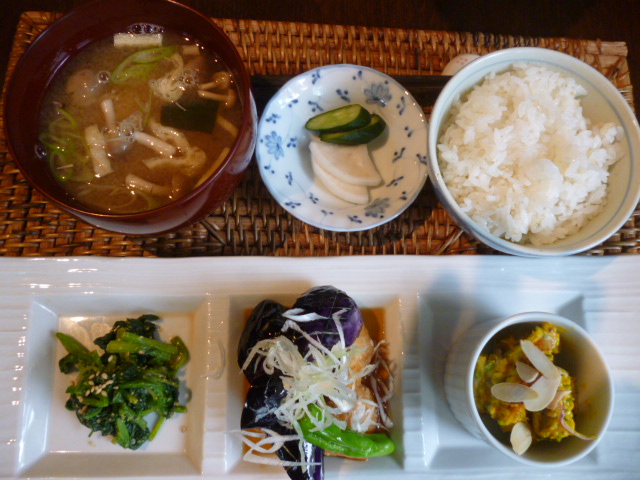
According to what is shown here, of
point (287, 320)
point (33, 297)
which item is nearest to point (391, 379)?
point (287, 320)

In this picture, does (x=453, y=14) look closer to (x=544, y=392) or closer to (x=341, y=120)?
(x=341, y=120)

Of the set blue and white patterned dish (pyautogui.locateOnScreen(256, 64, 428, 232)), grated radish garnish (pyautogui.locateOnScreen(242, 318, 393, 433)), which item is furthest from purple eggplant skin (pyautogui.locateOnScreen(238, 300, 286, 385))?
blue and white patterned dish (pyautogui.locateOnScreen(256, 64, 428, 232))

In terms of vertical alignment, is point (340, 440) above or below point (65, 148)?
below

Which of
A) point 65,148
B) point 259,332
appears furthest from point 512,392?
point 65,148

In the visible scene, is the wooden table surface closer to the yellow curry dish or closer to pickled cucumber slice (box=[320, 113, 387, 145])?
pickled cucumber slice (box=[320, 113, 387, 145])

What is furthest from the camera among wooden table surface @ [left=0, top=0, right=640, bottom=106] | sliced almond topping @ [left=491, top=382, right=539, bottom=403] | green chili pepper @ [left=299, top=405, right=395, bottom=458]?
wooden table surface @ [left=0, top=0, right=640, bottom=106]

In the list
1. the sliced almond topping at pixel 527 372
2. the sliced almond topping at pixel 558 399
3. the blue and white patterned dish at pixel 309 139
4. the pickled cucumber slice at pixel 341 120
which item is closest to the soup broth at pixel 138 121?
the blue and white patterned dish at pixel 309 139

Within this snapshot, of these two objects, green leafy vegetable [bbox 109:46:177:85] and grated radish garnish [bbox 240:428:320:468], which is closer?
grated radish garnish [bbox 240:428:320:468]
